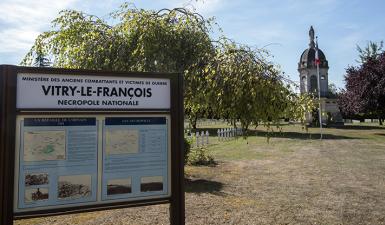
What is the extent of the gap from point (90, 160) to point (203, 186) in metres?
6.69

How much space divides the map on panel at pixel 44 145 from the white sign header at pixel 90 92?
1.02ft

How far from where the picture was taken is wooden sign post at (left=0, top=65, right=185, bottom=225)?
436 cm

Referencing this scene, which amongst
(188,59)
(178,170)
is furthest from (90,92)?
(188,59)

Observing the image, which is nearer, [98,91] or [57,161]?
[57,161]

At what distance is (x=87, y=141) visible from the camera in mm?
4648

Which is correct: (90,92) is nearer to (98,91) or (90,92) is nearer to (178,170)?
(98,91)

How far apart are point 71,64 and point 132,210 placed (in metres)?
4.32

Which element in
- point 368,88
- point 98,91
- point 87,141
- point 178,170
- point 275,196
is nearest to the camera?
point 87,141

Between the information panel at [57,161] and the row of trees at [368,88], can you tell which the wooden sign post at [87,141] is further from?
the row of trees at [368,88]

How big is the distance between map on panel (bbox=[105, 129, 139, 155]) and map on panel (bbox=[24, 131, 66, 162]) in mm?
525

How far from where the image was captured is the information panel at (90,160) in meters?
4.41

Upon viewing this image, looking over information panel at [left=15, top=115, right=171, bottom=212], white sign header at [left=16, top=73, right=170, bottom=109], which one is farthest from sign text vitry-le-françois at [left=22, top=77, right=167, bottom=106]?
information panel at [left=15, top=115, right=171, bottom=212]

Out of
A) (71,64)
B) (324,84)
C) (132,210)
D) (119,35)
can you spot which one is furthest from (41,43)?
(324,84)

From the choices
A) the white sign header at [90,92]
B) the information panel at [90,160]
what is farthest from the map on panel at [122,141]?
the white sign header at [90,92]
